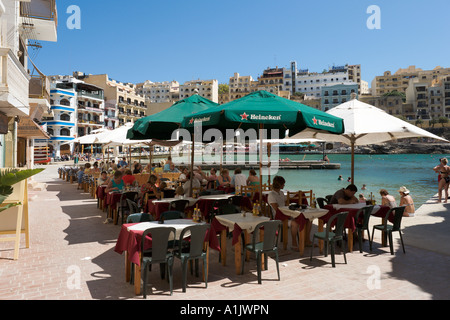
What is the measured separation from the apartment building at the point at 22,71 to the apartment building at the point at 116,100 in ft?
193

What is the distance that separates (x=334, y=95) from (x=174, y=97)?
191 feet

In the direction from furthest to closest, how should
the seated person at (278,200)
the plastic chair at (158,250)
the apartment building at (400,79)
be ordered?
the apartment building at (400,79), the seated person at (278,200), the plastic chair at (158,250)

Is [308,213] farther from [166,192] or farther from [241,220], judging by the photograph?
[166,192]

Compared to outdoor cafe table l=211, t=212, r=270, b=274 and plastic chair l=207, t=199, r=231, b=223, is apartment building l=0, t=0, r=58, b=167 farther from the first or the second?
outdoor cafe table l=211, t=212, r=270, b=274

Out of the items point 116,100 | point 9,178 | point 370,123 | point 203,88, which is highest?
point 203,88

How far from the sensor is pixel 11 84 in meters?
8.37

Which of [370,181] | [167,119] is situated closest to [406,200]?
[167,119]

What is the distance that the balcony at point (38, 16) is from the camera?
15.3 m

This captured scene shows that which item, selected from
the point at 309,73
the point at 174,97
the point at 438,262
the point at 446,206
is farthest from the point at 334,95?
the point at 438,262

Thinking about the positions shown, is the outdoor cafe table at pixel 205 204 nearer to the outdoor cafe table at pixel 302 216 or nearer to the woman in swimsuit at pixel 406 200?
the outdoor cafe table at pixel 302 216

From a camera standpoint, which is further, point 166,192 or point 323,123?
point 166,192

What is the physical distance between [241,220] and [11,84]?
7.15 m

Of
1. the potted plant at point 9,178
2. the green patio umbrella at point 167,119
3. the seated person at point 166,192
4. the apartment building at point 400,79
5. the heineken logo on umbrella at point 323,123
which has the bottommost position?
the seated person at point 166,192

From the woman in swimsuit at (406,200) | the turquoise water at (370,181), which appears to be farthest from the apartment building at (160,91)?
the woman in swimsuit at (406,200)
